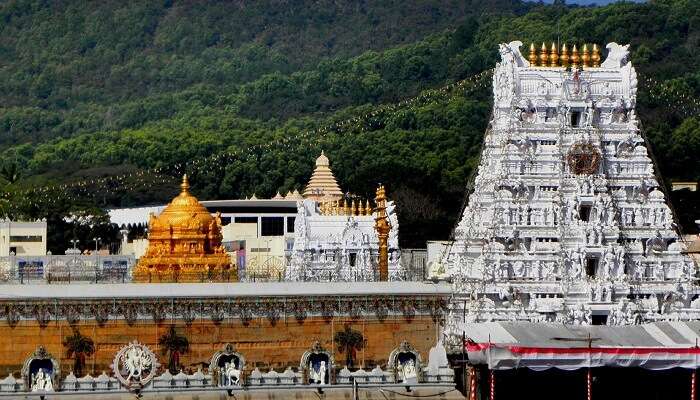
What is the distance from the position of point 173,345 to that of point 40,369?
337 centimetres

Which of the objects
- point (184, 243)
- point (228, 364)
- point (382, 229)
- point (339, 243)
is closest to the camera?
point (228, 364)

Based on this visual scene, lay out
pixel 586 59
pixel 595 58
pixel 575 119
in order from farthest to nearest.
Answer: pixel 595 58 < pixel 586 59 < pixel 575 119

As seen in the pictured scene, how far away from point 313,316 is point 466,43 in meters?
140

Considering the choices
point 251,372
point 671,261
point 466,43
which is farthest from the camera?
point 466,43

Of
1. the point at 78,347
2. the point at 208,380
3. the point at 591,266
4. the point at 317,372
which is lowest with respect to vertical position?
the point at 208,380

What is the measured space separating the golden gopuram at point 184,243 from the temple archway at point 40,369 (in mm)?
8970

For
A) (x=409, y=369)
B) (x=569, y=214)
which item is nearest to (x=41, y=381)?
(x=409, y=369)

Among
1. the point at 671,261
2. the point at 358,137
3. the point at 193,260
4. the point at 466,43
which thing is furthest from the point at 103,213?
the point at 466,43

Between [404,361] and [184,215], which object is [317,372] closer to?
[404,361]

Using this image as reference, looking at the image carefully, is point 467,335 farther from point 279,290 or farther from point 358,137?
point 358,137

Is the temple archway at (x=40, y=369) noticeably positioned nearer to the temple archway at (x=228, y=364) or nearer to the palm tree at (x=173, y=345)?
the palm tree at (x=173, y=345)

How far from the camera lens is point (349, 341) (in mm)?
56906

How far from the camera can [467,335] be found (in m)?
56.6

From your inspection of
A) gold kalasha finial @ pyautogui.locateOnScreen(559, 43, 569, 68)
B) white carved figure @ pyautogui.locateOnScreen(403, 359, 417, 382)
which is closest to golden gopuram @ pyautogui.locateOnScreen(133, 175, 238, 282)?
white carved figure @ pyautogui.locateOnScreen(403, 359, 417, 382)
